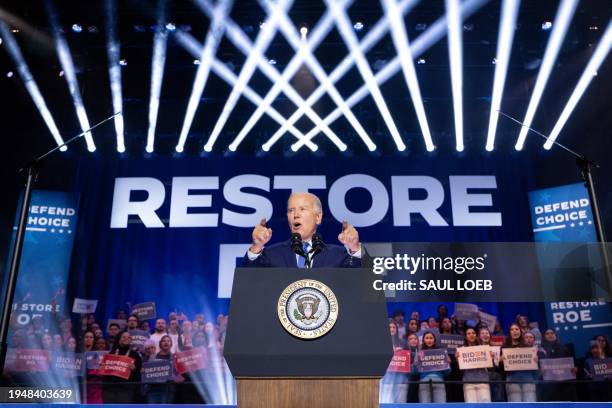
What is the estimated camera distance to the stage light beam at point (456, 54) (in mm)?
7840

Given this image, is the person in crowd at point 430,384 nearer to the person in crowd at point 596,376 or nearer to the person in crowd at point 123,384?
the person in crowd at point 596,376

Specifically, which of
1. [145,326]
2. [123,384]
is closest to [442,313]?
[145,326]

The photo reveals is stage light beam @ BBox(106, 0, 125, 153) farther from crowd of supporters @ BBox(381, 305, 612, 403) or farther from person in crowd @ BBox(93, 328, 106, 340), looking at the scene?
crowd of supporters @ BBox(381, 305, 612, 403)

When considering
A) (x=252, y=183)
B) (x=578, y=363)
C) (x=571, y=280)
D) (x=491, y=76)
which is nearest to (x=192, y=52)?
(x=252, y=183)

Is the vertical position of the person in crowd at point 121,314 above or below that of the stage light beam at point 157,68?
below

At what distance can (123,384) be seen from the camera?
7.14 meters

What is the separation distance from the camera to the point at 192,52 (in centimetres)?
870

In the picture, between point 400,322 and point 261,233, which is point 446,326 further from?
point 261,233

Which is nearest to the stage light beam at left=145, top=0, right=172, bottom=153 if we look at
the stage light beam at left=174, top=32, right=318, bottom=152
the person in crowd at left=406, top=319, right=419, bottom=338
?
the stage light beam at left=174, top=32, right=318, bottom=152

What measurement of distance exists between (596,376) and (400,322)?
102 inches

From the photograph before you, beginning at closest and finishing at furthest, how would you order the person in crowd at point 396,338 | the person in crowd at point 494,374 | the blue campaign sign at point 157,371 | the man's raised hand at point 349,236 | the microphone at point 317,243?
1. the man's raised hand at point 349,236
2. the microphone at point 317,243
3. the person in crowd at point 494,374
4. the blue campaign sign at point 157,371
5. the person in crowd at point 396,338

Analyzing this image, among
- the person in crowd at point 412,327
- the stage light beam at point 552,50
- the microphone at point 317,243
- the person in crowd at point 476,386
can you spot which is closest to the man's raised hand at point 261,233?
the microphone at point 317,243

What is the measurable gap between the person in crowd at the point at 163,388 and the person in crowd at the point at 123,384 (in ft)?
0.74

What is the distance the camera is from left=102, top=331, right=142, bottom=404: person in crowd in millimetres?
7293
